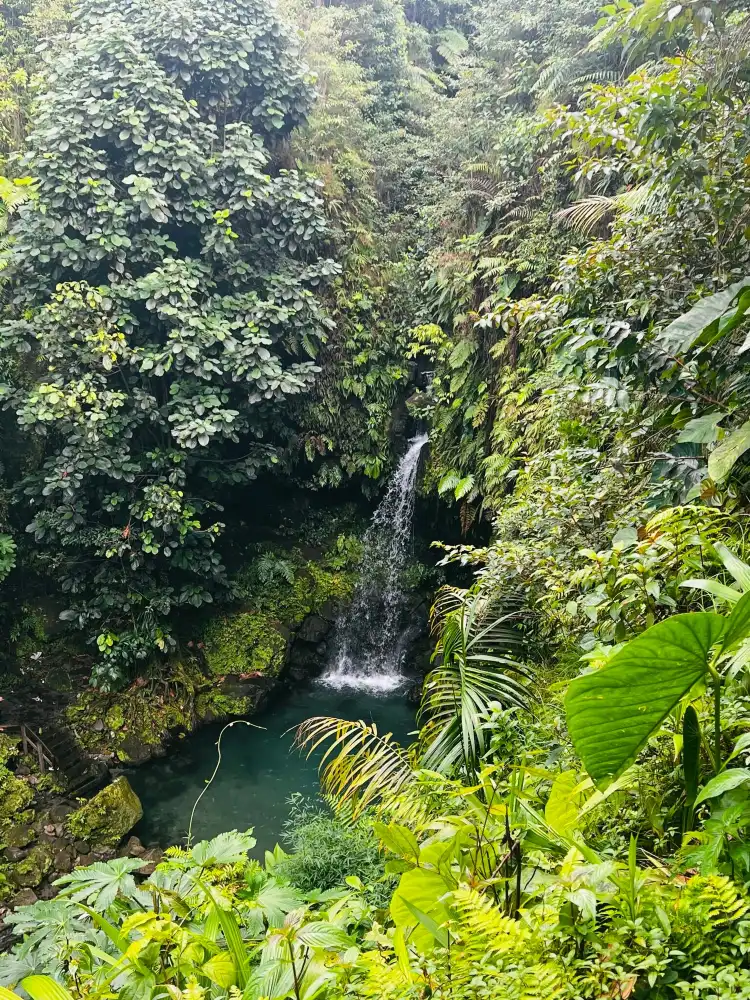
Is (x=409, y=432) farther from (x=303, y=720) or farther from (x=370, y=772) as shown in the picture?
(x=370, y=772)

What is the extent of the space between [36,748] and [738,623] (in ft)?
22.1

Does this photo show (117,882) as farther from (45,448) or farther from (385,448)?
(385,448)

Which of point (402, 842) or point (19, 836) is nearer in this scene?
point (402, 842)

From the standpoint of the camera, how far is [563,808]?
53.4 inches

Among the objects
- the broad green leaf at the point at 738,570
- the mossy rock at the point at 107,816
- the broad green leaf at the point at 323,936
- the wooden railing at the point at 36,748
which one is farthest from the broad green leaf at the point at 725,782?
the wooden railing at the point at 36,748

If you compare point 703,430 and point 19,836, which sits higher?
point 703,430

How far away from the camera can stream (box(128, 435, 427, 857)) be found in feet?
18.9

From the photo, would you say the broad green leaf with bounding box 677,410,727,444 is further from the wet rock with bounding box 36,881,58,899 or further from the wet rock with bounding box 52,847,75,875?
the wet rock with bounding box 52,847,75,875

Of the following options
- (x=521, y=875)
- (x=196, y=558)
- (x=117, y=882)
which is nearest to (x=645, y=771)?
(x=521, y=875)

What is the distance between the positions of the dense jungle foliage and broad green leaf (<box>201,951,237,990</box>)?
0.01 metres

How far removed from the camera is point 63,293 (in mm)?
5836

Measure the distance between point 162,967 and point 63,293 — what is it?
6127 mm

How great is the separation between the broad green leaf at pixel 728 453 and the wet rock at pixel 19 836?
600cm

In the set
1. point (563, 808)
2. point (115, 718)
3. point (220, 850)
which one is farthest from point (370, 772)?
point (115, 718)
